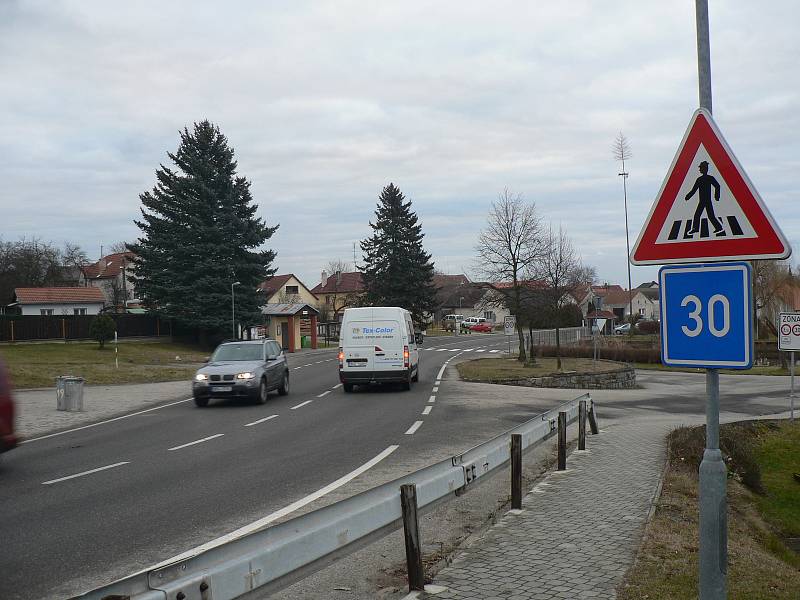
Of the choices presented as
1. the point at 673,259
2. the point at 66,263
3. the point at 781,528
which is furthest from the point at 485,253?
the point at 66,263

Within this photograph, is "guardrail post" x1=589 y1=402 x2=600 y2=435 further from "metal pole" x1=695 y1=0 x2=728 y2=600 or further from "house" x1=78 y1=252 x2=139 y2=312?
"house" x1=78 y1=252 x2=139 y2=312

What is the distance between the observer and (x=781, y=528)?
1188 cm

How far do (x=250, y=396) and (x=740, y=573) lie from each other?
51.3ft

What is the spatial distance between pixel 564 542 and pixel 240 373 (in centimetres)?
1478

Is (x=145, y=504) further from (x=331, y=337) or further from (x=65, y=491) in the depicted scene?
(x=331, y=337)

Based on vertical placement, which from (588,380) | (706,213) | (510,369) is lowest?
(588,380)

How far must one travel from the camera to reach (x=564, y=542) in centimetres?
657

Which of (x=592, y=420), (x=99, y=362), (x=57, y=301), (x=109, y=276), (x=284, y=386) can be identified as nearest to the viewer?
(x=592, y=420)

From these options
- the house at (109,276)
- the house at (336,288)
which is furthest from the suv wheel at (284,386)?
the house at (336,288)

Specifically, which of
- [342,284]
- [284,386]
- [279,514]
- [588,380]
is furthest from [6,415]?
[342,284]

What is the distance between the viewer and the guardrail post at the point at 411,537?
5258mm

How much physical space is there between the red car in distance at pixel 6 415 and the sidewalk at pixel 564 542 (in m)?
A: 5.10

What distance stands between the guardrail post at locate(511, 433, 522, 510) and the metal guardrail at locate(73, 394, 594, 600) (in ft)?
5.17

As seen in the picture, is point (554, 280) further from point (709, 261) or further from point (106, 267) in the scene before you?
point (106, 267)
